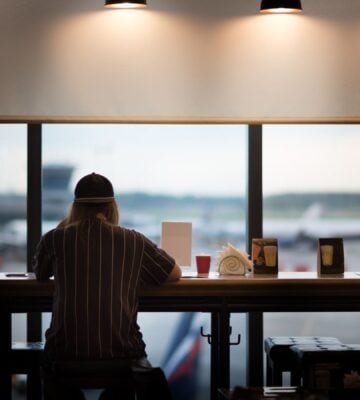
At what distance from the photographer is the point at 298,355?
13.6 ft

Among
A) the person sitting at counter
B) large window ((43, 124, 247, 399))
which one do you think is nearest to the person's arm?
the person sitting at counter

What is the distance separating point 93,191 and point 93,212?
0.09 meters

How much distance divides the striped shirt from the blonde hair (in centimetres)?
8

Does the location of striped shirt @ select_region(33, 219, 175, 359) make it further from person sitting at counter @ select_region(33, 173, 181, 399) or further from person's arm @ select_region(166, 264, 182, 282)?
person's arm @ select_region(166, 264, 182, 282)

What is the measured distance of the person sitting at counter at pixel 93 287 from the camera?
11.7 feet

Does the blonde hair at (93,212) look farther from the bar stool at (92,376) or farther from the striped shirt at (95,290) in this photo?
the bar stool at (92,376)

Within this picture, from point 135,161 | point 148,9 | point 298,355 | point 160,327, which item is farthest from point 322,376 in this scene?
point 148,9

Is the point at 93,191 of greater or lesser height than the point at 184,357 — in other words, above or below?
above

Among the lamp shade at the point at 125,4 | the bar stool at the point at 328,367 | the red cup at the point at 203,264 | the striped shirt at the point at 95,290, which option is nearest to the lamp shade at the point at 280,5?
the lamp shade at the point at 125,4

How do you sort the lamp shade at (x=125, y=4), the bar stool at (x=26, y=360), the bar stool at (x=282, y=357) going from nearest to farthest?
the bar stool at (x=26, y=360) < the bar stool at (x=282, y=357) < the lamp shade at (x=125, y=4)

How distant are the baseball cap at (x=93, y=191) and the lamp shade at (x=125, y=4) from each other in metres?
1.23

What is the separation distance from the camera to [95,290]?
359cm

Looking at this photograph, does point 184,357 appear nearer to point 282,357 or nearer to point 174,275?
point 282,357

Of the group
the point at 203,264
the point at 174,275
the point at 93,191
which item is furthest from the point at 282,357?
the point at 93,191
